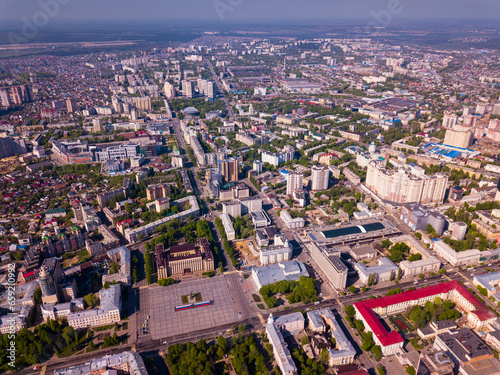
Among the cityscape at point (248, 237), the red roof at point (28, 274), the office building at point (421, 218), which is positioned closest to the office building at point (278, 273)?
the cityscape at point (248, 237)

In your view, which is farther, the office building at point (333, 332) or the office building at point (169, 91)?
the office building at point (169, 91)

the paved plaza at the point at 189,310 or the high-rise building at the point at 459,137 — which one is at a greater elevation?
the high-rise building at the point at 459,137

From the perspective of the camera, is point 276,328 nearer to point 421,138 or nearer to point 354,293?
point 354,293

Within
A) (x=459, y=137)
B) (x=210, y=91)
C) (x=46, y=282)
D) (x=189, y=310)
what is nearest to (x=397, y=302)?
(x=189, y=310)

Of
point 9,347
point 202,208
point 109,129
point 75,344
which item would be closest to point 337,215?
point 202,208

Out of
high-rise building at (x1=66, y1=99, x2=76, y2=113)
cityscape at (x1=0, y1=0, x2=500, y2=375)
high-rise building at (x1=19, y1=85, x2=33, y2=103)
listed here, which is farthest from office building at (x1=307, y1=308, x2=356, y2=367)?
Result: high-rise building at (x1=19, y1=85, x2=33, y2=103)

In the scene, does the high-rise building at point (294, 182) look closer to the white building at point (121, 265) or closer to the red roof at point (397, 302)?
the red roof at point (397, 302)
